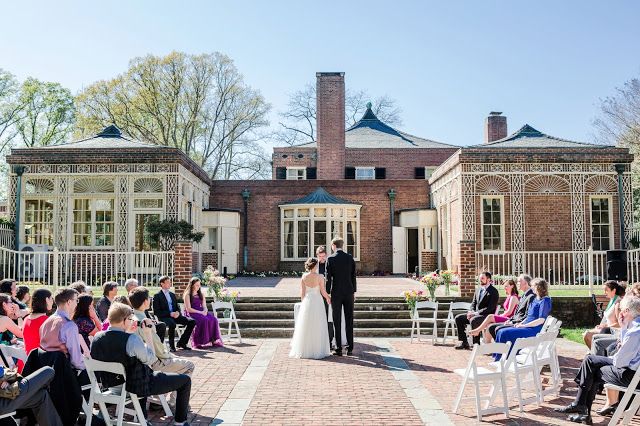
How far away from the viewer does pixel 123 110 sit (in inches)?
1421

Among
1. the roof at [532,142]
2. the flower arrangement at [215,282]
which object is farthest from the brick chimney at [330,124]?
→ the flower arrangement at [215,282]

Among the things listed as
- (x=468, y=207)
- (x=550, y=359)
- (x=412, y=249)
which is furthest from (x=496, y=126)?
(x=550, y=359)

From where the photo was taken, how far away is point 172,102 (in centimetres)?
3591

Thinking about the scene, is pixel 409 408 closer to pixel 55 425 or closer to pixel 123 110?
pixel 55 425

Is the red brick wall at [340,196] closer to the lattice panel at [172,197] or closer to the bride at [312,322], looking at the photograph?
the lattice panel at [172,197]

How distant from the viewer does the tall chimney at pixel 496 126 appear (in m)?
35.6

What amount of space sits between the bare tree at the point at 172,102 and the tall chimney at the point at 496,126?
1426cm

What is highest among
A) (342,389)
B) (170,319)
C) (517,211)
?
(517,211)

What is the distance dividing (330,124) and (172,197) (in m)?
11.2

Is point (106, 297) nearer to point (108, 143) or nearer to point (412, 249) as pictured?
point (108, 143)

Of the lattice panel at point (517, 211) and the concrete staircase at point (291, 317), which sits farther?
the lattice panel at point (517, 211)

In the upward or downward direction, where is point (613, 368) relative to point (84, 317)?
downward

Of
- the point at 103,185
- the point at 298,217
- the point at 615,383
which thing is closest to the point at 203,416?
the point at 615,383

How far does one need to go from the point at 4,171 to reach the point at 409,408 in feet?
118
